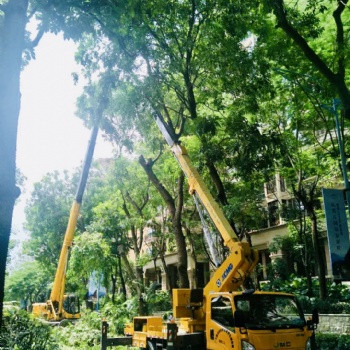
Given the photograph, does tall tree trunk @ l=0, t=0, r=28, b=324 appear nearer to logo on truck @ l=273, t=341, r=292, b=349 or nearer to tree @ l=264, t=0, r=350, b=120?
logo on truck @ l=273, t=341, r=292, b=349

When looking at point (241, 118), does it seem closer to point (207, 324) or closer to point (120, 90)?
point (120, 90)

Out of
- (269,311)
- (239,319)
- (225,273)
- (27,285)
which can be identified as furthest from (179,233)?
(27,285)

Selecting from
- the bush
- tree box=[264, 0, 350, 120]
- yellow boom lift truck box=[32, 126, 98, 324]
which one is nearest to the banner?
tree box=[264, 0, 350, 120]

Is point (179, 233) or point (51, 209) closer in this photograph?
point (179, 233)

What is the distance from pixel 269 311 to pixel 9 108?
6.70 metres

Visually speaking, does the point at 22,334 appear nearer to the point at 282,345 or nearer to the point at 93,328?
the point at 282,345

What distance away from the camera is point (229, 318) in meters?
8.94

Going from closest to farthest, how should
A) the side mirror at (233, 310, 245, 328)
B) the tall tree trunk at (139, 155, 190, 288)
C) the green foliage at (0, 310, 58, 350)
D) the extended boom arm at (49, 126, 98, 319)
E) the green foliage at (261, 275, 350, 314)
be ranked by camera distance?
the side mirror at (233, 310, 245, 328), the green foliage at (0, 310, 58, 350), the tall tree trunk at (139, 155, 190, 288), the green foliage at (261, 275, 350, 314), the extended boom arm at (49, 126, 98, 319)

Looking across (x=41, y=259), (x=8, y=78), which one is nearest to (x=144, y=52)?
(x=8, y=78)

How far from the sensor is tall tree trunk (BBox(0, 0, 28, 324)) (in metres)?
5.32

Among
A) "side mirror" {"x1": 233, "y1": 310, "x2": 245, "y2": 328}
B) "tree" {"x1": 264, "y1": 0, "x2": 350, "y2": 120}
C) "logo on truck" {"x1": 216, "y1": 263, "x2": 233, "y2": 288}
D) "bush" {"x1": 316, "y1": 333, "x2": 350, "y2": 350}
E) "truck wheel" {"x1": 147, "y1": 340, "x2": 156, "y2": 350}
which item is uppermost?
"tree" {"x1": 264, "y1": 0, "x2": 350, "y2": 120}

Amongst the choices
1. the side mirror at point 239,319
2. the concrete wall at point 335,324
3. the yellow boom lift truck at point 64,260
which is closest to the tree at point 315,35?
the side mirror at point 239,319

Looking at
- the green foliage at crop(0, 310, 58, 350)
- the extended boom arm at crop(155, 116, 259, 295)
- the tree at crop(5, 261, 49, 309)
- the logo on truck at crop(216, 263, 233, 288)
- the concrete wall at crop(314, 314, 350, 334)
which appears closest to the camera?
the green foliage at crop(0, 310, 58, 350)

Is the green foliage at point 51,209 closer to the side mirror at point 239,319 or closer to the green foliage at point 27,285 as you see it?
the green foliage at point 27,285
